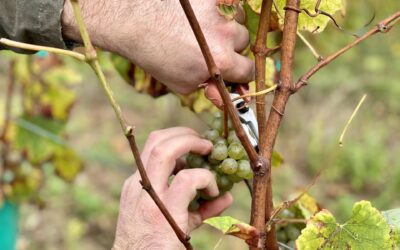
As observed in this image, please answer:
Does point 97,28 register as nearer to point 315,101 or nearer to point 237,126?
point 237,126

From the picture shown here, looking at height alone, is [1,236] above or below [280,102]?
below

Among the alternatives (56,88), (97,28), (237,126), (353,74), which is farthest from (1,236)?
(353,74)

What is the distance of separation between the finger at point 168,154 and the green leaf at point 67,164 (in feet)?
6.34

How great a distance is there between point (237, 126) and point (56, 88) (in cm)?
223

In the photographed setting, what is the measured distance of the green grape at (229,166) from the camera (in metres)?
1.26

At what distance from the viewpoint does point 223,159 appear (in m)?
1.29

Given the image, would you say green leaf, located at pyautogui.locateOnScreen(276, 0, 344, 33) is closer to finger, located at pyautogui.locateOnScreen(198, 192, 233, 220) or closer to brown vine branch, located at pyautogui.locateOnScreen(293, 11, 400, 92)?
brown vine branch, located at pyautogui.locateOnScreen(293, 11, 400, 92)

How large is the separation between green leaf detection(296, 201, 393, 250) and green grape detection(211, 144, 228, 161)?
0.80 ft

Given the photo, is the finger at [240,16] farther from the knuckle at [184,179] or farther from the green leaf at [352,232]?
the green leaf at [352,232]

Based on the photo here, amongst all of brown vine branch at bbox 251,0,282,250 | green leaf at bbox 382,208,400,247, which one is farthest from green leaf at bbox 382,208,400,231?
brown vine branch at bbox 251,0,282,250

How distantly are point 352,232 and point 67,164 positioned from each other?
2.30 meters

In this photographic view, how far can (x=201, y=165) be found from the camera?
1.38 meters

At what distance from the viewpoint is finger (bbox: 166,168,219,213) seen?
1289 millimetres

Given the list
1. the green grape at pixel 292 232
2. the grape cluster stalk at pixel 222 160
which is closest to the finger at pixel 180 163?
the grape cluster stalk at pixel 222 160
